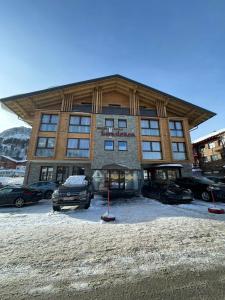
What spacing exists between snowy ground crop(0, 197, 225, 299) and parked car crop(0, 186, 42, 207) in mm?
5170

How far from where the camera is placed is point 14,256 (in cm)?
387

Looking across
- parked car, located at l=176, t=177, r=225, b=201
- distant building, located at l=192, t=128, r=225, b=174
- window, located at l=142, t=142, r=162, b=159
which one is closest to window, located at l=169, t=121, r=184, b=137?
window, located at l=142, t=142, r=162, b=159

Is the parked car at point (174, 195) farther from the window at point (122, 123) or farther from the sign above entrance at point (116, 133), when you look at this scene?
the window at point (122, 123)

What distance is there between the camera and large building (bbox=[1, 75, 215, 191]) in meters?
20.8

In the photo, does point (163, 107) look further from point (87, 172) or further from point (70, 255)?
point (70, 255)

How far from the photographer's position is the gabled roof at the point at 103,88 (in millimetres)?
21453

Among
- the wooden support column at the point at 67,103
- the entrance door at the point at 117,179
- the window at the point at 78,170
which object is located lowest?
the entrance door at the point at 117,179

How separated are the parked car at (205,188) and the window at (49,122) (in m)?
17.3

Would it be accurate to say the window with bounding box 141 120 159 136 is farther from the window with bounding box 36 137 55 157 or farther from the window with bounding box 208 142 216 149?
the window with bounding box 208 142 216 149

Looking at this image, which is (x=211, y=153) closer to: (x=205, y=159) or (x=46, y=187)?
(x=205, y=159)

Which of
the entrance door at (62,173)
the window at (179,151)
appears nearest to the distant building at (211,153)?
A: the window at (179,151)

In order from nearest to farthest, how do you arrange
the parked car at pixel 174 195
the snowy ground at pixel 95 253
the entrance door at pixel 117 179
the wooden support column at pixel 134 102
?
the snowy ground at pixel 95 253 → the parked car at pixel 174 195 → the entrance door at pixel 117 179 → the wooden support column at pixel 134 102

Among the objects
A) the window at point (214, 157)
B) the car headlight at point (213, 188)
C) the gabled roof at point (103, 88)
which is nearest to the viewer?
the car headlight at point (213, 188)

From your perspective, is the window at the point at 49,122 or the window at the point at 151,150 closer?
the window at the point at 49,122
